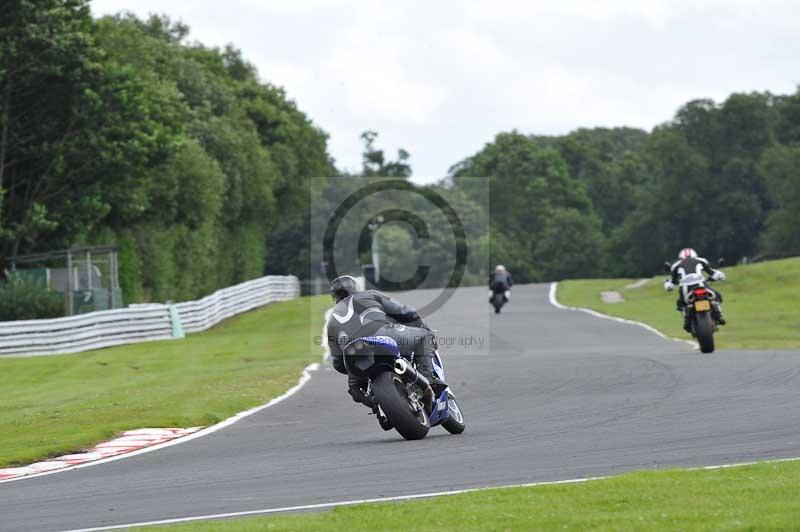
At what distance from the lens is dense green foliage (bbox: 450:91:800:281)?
3548 inches

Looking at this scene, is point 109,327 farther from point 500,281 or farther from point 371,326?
point 371,326

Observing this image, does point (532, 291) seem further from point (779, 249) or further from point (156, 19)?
point (156, 19)

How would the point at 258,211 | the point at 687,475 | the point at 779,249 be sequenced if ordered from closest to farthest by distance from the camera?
the point at 687,475
the point at 258,211
the point at 779,249

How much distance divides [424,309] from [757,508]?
3843cm

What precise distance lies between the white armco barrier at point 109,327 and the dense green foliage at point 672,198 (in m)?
45.0

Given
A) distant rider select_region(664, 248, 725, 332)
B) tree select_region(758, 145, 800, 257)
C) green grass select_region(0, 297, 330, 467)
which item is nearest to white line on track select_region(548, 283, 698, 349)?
distant rider select_region(664, 248, 725, 332)

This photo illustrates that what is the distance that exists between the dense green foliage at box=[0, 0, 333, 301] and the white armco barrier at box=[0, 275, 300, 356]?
398cm

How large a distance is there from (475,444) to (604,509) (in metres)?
4.23

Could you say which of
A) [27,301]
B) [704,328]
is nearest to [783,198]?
[27,301]

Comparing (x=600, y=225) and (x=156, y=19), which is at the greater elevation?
(x=156, y=19)

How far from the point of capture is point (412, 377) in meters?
12.7

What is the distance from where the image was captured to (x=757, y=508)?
24.9 feet

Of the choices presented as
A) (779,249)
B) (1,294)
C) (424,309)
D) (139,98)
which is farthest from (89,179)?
(779,249)

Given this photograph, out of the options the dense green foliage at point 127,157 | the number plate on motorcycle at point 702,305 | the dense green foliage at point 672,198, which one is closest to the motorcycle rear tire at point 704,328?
the number plate on motorcycle at point 702,305
